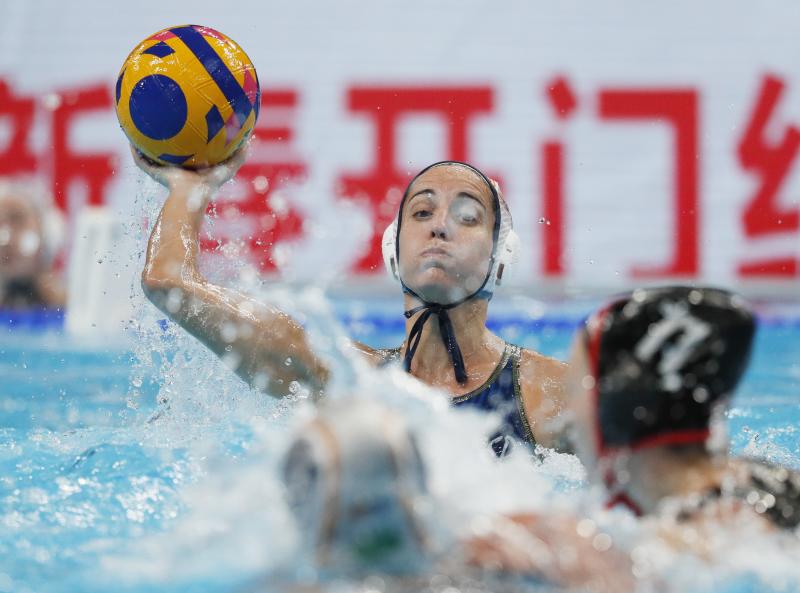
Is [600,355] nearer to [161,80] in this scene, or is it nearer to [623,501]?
[623,501]

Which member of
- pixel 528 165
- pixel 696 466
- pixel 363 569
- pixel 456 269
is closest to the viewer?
pixel 363 569

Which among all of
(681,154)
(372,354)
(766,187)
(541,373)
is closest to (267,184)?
(681,154)

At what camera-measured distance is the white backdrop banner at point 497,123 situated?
24.3 feet

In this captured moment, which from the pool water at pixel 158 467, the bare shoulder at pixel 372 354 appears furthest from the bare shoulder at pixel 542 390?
the bare shoulder at pixel 372 354

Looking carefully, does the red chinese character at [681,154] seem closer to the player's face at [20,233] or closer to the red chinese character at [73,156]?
the red chinese character at [73,156]

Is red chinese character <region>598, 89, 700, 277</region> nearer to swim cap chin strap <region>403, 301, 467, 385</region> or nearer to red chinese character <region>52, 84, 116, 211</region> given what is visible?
red chinese character <region>52, 84, 116, 211</region>

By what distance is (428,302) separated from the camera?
3.13 metres

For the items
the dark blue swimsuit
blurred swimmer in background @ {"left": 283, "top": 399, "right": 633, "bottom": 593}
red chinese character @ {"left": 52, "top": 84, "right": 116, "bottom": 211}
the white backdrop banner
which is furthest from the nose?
red chinese character @ {"left": 52, "top": 84, "right": 116, "bottom": 211}

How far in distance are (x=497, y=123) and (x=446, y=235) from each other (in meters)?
4.62

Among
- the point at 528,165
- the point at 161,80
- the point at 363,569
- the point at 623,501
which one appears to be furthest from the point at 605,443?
the point at 528,165

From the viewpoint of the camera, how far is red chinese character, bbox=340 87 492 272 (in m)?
7.44

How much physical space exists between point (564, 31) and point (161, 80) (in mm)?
5045

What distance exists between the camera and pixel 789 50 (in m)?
7.49

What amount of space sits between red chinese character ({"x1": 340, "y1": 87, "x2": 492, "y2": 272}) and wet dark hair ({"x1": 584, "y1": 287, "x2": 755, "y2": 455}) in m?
5.72
